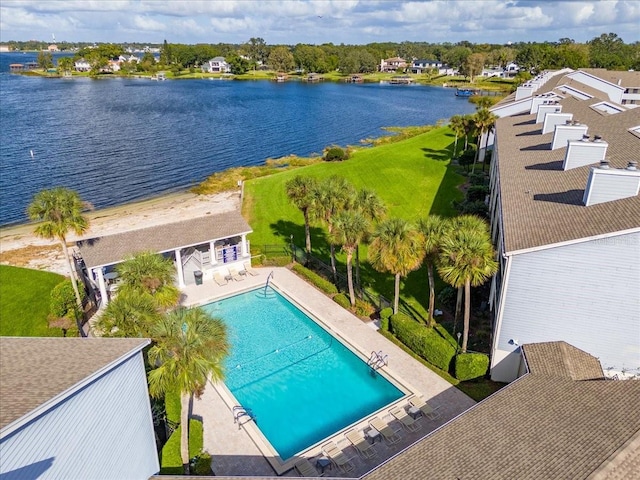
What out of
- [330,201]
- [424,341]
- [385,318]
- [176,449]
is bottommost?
[176,449]

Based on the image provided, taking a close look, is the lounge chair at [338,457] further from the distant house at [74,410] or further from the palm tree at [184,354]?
the distant house at [74,410]

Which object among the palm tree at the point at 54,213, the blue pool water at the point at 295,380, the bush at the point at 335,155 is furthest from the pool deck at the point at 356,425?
the bush at the point at 335,155

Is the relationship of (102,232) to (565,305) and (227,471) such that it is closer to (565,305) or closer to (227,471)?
(227,471)

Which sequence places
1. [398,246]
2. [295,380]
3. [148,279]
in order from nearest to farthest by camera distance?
[148,279] < [398,246] < [295,380]

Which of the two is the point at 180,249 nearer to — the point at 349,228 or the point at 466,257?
the point at 349,228

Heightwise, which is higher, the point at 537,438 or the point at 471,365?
the point at 537,438

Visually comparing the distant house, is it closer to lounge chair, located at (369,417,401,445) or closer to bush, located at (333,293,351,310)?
lounge chair, located at (369,417,401,445)

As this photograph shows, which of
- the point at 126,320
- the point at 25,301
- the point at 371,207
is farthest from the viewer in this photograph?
the point at 25,301

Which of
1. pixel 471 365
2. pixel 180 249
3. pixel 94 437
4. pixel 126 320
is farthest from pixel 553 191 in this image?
pixel 94 437
